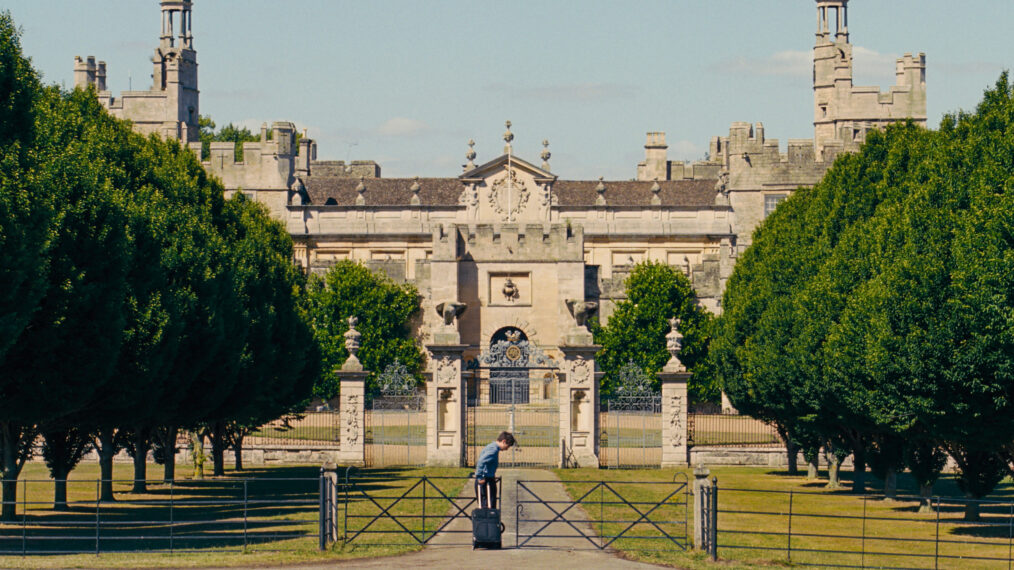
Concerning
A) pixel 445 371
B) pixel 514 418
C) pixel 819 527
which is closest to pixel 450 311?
pixel 445 371

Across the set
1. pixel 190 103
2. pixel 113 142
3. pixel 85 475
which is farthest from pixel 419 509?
pixel 190 103

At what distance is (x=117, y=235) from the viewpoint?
3103cm

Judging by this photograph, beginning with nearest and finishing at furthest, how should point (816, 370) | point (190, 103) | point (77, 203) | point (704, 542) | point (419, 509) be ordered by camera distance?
1. point (704, 542)
2. point (77, 203)
3. point (419, 509)
4. point (816, 370)
5. point (190, 103)

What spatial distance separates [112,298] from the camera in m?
30.4

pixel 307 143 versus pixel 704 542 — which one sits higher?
pixel 307 143

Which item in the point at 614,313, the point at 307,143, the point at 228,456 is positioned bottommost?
the point at 228,456

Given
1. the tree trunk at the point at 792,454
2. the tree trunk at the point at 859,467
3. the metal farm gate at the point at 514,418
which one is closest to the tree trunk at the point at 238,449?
the metal farm gate at the point at 514,418

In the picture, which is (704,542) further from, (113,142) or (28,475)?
(28,475)

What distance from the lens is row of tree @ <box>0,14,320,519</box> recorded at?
2816cm

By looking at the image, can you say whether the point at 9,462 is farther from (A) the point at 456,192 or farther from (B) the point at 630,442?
(A) the point at 456,192

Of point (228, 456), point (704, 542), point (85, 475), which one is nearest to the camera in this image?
point (704, 542)

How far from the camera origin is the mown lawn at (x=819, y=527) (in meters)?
24.7

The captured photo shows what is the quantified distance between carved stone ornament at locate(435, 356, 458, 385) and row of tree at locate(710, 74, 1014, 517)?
895 centimetres

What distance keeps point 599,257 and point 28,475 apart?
169ft
